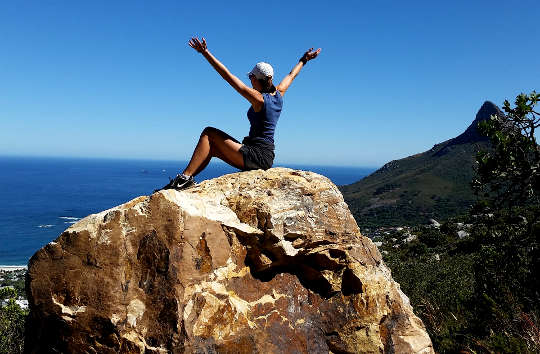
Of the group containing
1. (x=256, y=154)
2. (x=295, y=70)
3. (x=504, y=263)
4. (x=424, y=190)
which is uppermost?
(x=295, y=70)

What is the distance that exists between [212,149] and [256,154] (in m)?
0.68

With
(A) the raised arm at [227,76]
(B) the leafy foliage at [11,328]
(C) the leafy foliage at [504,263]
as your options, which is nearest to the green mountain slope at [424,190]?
(C) the leafy foliage at [504,263]

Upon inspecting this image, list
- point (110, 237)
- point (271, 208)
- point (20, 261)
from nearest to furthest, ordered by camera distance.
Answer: point (110, 237), point (271, 208), point (20, 261)

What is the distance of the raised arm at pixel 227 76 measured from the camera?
4.97 m

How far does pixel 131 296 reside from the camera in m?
4.64

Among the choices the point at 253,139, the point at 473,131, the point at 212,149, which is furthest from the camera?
the point at 473,131

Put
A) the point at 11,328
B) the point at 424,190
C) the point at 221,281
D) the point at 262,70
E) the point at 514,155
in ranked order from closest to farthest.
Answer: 1. the point at 221,281
2. the point at 262,70
3. the point at 514,155
4. the point at 11,328
5. the point at 424,190

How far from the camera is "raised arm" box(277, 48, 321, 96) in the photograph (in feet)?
21.4

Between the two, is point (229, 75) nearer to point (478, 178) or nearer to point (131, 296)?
point (131, 296)

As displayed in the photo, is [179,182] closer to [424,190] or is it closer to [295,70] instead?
[295,70]

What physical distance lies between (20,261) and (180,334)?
95807 mm

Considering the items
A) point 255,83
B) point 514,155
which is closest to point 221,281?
point 255,83

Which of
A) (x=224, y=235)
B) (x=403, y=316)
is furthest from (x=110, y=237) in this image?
(x=403, y=316)

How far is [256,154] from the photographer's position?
6152 mm
